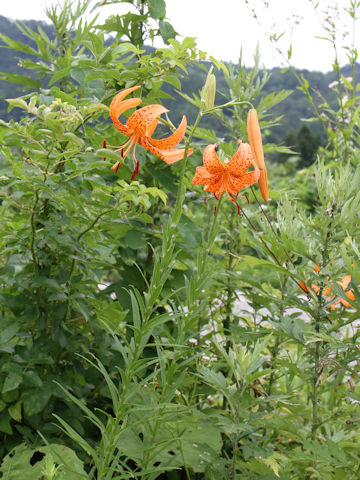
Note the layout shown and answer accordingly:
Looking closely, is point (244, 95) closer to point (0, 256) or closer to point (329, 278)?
point (329, 278)

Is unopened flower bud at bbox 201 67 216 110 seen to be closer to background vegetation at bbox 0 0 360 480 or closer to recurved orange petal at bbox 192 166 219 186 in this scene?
background vegetation at bbox 0 0 360 480

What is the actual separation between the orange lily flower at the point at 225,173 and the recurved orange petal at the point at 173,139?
0.08m

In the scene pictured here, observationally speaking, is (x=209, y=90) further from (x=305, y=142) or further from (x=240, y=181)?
(x=305, y=142)

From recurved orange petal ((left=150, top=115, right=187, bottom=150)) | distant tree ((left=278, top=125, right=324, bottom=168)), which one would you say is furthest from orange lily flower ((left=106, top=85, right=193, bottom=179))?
distant tree ((left=278, top=125, right=324, bottom=168))

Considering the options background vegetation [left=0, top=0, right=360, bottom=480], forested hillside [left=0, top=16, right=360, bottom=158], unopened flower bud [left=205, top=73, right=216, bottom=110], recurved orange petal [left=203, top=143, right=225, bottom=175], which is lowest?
background vegetation [left=0, top=0, right=360, bottom=480]

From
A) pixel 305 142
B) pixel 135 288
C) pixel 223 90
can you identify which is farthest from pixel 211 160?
pixel 305 142

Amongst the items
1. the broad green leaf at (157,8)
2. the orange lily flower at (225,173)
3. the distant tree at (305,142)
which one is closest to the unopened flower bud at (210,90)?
the orange lily flower at (225,173)

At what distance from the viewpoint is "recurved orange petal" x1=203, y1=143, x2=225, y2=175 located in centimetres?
102

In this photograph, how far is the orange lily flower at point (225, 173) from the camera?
3.29 ft

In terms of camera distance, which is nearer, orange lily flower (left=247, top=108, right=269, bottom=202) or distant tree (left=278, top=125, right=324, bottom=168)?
orange lily flower (left=247, top=108, right=269, bottom=202)

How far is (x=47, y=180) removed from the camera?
105cm

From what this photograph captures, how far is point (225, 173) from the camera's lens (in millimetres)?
1060

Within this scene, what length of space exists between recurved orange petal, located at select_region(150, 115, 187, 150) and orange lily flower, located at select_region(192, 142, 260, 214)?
0.27ft

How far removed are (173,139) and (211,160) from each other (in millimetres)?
106
